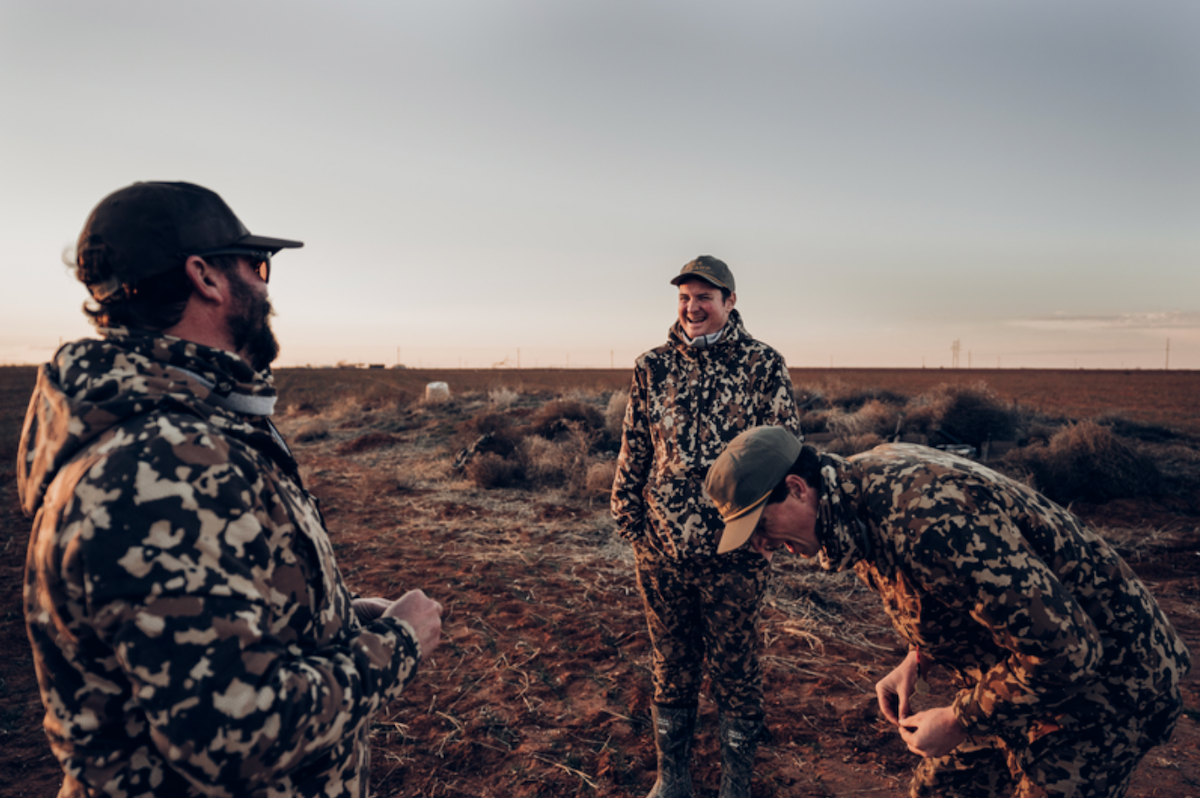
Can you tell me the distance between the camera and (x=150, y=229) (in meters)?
1.24

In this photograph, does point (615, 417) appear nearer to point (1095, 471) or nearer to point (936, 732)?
point (1095, 471)

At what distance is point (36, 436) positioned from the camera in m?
1.19

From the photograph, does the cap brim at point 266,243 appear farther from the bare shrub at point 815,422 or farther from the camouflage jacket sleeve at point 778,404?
the bare shrub at point 815,422

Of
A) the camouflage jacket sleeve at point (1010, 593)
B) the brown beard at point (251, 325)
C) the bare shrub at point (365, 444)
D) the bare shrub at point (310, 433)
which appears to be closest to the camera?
the brown beard at point (251, 325)

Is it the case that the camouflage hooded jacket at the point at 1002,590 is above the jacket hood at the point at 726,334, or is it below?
below

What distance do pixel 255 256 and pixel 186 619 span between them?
785 millimetres

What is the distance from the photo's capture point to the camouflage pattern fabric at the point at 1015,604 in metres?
1.58

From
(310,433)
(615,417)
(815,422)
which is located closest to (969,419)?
(815,422)

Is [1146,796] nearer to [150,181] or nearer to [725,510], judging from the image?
[725,510]

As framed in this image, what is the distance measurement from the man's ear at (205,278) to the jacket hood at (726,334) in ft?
6.03

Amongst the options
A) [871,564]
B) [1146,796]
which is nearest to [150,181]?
[871,564]

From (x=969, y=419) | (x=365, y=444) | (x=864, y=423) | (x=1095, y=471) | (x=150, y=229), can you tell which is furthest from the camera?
(x=365, y=444)

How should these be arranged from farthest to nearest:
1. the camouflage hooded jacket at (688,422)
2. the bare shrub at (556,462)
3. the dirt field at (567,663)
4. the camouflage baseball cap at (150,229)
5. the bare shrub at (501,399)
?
1. the bare shrub at (501,399)
2. the bare shrub at (556,462)
3. the dirt field at (567,663)
4. the camouflage hooded jacket at (688,422)
5. the camouflage baseball cap at (150,229)

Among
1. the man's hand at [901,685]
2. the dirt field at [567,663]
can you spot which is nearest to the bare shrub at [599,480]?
the dirt field at [567,663]
